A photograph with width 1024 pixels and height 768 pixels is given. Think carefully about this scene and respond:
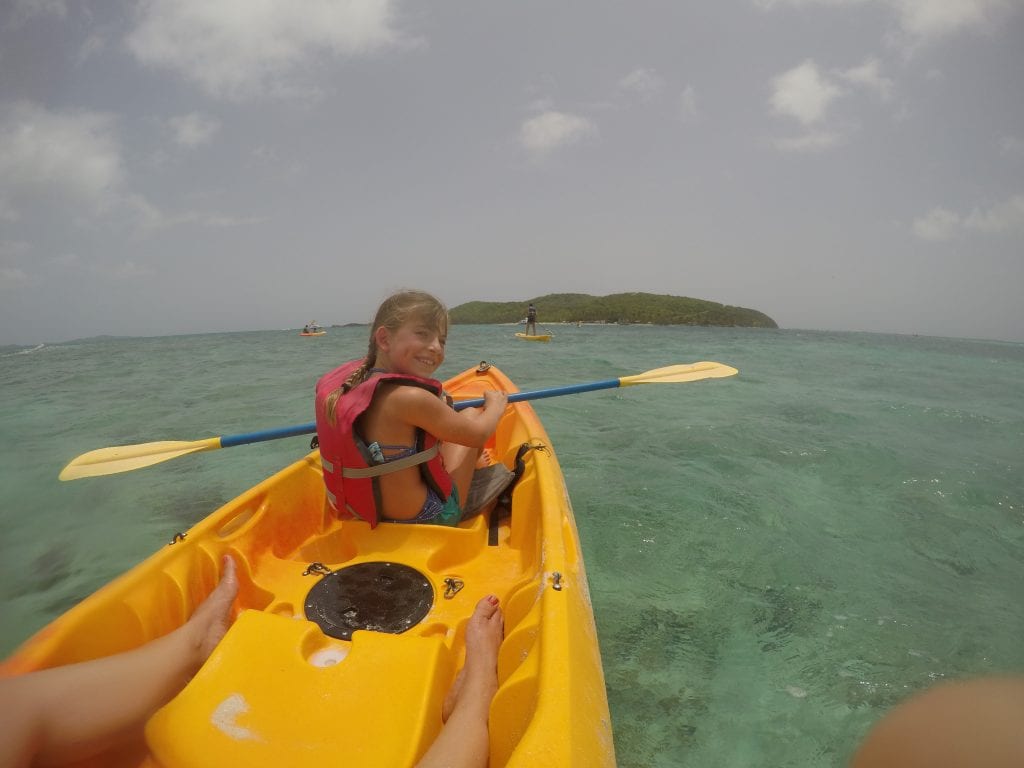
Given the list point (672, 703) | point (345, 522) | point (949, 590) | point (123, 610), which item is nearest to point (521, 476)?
point (345, 522)

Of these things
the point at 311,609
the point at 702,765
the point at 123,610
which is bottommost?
the point at 702,765

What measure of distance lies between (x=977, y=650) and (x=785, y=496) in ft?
7.14

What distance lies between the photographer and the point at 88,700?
136 cm

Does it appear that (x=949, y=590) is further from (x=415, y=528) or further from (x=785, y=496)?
(x=415, y=528)

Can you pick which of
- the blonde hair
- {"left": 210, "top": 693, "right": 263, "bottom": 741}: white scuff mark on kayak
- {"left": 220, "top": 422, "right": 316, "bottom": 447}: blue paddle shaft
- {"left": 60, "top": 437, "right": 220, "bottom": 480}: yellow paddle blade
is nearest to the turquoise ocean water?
{"left": 60, "top": 437, "right": 220, "bottom": 480}: yellow paddle blade

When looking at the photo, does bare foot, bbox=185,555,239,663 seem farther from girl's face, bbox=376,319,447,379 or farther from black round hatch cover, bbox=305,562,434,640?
girl's face, bbox=376,319,447,379

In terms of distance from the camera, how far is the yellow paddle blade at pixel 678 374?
5.38m

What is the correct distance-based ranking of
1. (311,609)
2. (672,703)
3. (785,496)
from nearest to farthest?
(311,609) → (672,703) → (785,496)

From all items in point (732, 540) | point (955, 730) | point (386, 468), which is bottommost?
point (732, 540)

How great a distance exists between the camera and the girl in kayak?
251 centimetres

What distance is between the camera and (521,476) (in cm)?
338

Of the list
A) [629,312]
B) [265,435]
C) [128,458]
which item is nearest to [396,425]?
[265,435]

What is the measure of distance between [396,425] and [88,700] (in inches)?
57.7

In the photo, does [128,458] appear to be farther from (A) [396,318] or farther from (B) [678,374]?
(B) [678,374]
